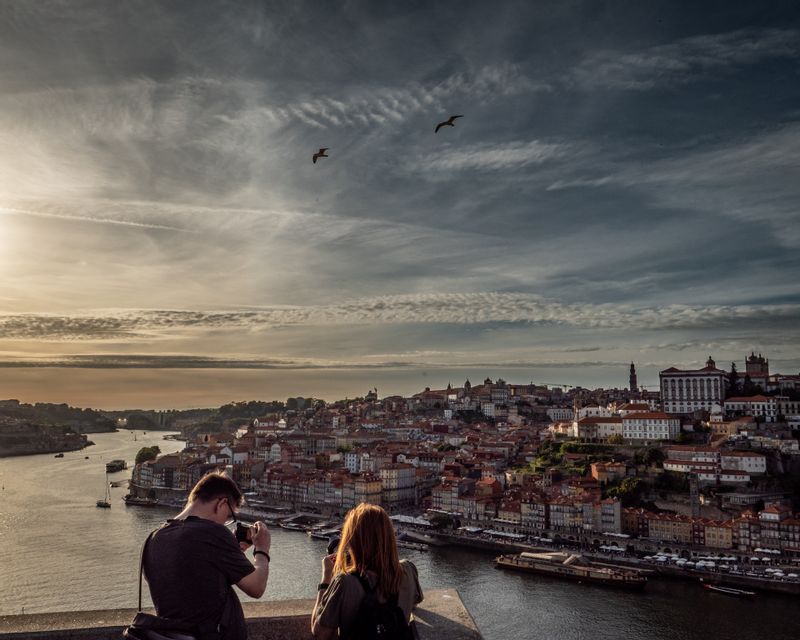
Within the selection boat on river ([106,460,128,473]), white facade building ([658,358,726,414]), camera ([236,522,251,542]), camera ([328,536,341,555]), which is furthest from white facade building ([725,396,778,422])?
camera ([236,522,251,542])

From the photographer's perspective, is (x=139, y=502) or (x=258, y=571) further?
(x=139, y=502)

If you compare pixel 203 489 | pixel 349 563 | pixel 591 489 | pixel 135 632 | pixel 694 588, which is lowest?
pixel 694 588

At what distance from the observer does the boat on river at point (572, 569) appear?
533 inches

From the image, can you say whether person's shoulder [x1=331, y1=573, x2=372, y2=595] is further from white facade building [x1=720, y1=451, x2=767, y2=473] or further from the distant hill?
the distant hill

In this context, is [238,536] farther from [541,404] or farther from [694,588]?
[541,404]

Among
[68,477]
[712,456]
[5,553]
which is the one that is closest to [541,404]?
[712,456]

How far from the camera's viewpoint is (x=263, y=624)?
54.4 inches

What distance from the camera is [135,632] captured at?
1.15m

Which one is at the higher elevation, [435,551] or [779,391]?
[779,391]

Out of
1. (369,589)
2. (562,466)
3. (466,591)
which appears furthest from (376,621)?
(562,466)

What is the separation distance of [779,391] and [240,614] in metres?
31.0

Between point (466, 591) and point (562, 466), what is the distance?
1100 cm

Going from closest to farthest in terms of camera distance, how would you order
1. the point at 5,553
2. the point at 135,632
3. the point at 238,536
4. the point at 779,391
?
the point at 135,632
the point at 238,536
the point at 5,553
the point at 779,391

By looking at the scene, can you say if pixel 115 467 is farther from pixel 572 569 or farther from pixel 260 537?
pixel 260 537
